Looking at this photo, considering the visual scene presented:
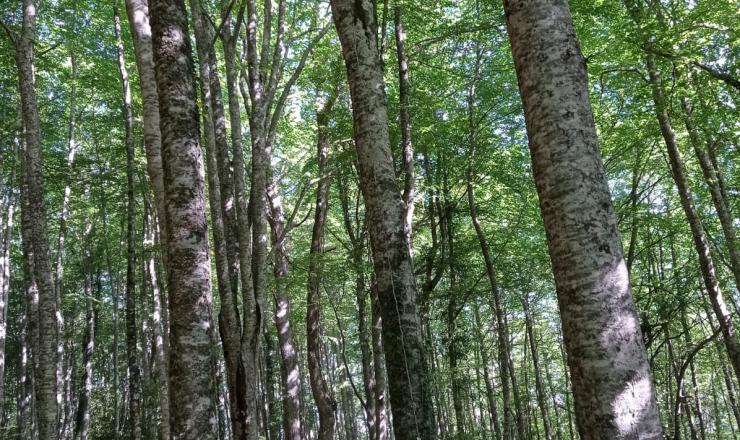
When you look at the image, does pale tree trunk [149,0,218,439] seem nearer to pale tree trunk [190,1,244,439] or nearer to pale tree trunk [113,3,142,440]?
pale tree trunk [190,1,244,439]

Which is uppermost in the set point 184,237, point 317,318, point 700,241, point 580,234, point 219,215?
point 219,215

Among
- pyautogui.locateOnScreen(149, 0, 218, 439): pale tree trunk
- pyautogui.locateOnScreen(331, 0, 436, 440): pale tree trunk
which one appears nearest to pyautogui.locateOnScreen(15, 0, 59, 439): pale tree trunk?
pyautogui.locateOnScreen(149, 0, 218, 439): pale tree trunk

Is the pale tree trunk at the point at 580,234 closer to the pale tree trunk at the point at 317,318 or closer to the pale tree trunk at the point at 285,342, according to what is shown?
the pale tree trunk at the point at 285,342

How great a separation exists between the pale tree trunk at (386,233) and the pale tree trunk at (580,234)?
1.72 meters

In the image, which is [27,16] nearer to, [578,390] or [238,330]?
[238,330]

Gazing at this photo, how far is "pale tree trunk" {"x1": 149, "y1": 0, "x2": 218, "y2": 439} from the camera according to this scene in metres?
3.54

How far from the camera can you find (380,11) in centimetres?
1172

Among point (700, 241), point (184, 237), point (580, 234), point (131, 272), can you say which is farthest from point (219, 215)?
point (700, 241)

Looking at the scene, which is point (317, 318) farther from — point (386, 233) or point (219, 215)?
point (386, 233)

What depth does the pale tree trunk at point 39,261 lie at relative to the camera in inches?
303

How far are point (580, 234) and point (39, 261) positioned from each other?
8448 millimetres

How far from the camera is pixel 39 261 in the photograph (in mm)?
8086

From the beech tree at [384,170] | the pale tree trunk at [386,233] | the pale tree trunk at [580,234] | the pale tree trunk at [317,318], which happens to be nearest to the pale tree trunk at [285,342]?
the beech tree at [384,170]

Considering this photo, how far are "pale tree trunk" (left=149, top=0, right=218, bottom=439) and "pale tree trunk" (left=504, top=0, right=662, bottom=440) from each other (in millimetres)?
2458
